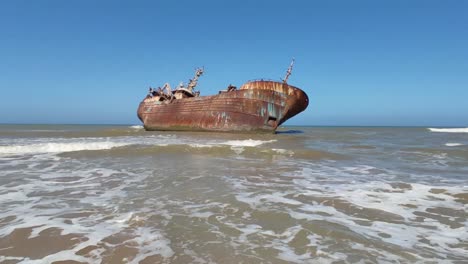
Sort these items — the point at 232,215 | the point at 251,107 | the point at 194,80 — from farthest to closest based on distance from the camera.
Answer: the point at 194,80 → the point at 251,107 → the point at 232,215

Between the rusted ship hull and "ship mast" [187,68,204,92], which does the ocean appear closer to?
the rusted ship hull

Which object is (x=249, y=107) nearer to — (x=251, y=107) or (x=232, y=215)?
(x=251, y=107)

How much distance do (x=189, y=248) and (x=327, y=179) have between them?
4.44 meters

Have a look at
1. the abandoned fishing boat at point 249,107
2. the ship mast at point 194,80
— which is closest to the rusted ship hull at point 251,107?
the abandoned fishing boat at point 249,107

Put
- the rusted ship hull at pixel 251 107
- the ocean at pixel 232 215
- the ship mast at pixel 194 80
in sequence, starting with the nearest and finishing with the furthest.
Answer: the ocean at pixel 232 215 → the rusted ship hull at pixel 251 107 → the ship mast at pixel 194 80

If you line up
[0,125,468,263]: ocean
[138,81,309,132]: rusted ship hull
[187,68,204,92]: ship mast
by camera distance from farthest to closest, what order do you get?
1. [187,68,204,92]: ship mast
2. [138,81,309,132]: rusted ship hull
3. [0,125,468,263]: ocean

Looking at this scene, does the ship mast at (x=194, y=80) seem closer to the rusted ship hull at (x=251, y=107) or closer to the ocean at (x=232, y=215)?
the rusted ship hull at (x=251, y=107)

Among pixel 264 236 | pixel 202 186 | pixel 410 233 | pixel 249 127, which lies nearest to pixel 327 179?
pixel 202 186

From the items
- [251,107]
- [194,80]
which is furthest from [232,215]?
[194,80]

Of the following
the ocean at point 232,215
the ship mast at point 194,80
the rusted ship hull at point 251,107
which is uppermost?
the ship mast at point 194,80

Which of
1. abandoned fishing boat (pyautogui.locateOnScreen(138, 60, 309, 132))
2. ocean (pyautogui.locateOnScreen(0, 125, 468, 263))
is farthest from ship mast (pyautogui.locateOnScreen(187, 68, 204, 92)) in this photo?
ocean (pyautogui.locateOnScreen(0, 125, 468, 263))

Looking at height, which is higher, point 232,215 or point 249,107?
point 249,107

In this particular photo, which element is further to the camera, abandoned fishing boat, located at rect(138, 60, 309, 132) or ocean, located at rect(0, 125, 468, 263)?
abandoned fishing boat, located at rect(138, 60, 309, 132)

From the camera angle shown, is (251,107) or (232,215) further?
(251,107)
